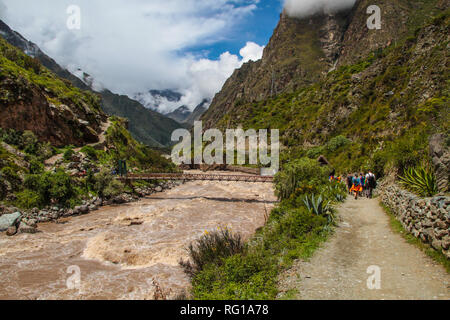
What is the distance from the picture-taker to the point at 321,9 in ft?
453

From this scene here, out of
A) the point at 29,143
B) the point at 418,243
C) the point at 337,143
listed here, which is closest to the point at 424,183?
the point at 418,243

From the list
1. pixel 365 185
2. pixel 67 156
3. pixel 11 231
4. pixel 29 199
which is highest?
pixel 67 156

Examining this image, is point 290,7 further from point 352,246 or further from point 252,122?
point 352,246

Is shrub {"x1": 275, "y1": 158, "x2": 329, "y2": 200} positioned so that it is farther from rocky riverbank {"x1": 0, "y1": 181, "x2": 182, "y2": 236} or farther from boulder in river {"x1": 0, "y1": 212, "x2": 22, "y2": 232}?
boulder in river {"x1": 0, "y1": 212, "x2": 22, "y2": 232}

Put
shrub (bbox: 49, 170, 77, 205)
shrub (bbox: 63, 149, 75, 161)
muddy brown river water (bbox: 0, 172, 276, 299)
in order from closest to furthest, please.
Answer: muddy brown river water (bbox: 0, 172, 276, 299), shrub (bbox: 49, 170, 77, 205), shrub (bbox: 63, 149, 75, 161)

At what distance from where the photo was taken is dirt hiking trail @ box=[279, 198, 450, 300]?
4781 mm

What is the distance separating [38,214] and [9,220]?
9.70 feet

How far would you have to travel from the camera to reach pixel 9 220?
1516 centimetres

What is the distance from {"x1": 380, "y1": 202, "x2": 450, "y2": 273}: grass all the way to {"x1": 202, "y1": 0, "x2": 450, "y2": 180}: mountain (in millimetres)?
2748

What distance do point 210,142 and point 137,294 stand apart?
7227 cm

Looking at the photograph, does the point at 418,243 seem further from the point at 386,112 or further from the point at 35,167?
the point at 35,167

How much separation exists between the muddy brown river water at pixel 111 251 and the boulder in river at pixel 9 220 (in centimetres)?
109

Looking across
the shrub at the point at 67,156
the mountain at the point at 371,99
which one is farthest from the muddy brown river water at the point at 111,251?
the mountain at the point at 371,99

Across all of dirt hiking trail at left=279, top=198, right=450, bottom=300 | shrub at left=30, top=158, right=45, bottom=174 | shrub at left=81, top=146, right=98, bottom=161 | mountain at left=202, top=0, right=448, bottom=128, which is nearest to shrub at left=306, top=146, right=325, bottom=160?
dirt hiking trail at left=279, top=198, right=450, bottom=300
